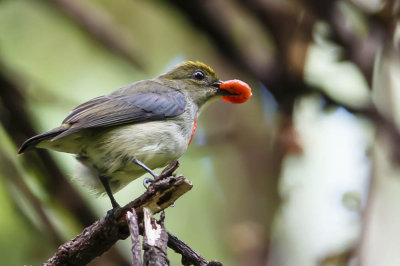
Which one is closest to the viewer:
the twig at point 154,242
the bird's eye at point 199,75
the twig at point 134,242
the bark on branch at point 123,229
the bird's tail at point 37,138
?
the twig at point 134,242

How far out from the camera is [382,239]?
241 inches

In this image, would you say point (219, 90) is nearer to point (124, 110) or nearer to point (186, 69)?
point (186, 69)

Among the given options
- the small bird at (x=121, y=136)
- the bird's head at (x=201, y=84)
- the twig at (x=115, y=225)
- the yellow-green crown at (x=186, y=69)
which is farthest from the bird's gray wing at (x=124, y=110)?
the twig at (x=115, y=225)

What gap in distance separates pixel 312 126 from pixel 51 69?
10.9ft

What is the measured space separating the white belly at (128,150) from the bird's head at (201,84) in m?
0.97

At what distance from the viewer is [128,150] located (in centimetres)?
423

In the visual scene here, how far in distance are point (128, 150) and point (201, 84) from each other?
1.49 meters

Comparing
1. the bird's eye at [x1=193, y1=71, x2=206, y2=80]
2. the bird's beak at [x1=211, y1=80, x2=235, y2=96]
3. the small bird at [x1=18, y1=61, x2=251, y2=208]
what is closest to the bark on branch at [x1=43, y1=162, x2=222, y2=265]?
the small bird at [x1=18, y1=61, x2=251, y2=208]

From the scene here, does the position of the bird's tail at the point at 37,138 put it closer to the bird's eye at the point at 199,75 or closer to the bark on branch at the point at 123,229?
the bark on branch at the point at 123,229

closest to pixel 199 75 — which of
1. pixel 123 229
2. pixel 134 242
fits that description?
pixel 123 229

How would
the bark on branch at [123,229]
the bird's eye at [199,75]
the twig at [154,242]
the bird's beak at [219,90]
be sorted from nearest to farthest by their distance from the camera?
the twig at [154,242]
the bark on branch at [123,229]
the bird's beak at [219,90]
the bird's eye at [199,75]

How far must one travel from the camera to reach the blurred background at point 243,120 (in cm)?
568

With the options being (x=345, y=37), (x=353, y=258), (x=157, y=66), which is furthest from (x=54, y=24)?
(x=353, y=258)

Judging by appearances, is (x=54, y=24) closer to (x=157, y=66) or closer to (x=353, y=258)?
(x=157, y=66)
